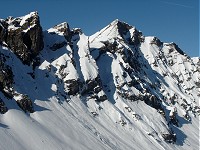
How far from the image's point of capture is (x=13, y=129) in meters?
97.5

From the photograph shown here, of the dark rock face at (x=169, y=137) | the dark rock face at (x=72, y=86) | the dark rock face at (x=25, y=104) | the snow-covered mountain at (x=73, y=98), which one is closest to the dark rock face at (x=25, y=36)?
the snow-covered mountain at (x=73, y=98)

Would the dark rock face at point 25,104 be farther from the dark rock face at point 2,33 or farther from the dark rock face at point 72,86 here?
the dark rock face at point 72,86

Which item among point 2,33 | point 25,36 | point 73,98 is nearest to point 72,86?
point 73,98

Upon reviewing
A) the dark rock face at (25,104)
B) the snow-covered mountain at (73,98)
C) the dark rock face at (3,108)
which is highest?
the snow-covered mountain at (73,98)

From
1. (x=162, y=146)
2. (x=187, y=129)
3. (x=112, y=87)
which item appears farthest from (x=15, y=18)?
(x=187, y=129)

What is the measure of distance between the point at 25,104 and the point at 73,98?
28.2 metres

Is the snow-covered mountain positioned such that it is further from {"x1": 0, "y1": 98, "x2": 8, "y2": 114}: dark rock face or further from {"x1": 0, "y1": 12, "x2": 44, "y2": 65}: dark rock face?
{"x1": 0, "y1": 98, "x2": 8, "y2": 114}: dark rock face

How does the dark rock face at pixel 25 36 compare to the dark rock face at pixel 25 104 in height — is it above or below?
above

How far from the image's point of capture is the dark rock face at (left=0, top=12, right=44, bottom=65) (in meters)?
128

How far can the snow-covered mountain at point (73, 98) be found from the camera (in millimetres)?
106375

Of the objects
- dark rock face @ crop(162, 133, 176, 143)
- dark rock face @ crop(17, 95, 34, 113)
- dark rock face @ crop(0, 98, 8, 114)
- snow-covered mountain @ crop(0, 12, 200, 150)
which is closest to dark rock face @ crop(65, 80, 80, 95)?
snow-covered mountain @ crop(0, 12, 200, 150)

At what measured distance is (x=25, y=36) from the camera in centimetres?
13350

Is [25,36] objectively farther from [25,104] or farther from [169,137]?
[169,137]

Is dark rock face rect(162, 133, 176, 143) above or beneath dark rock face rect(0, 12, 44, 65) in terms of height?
beneath
